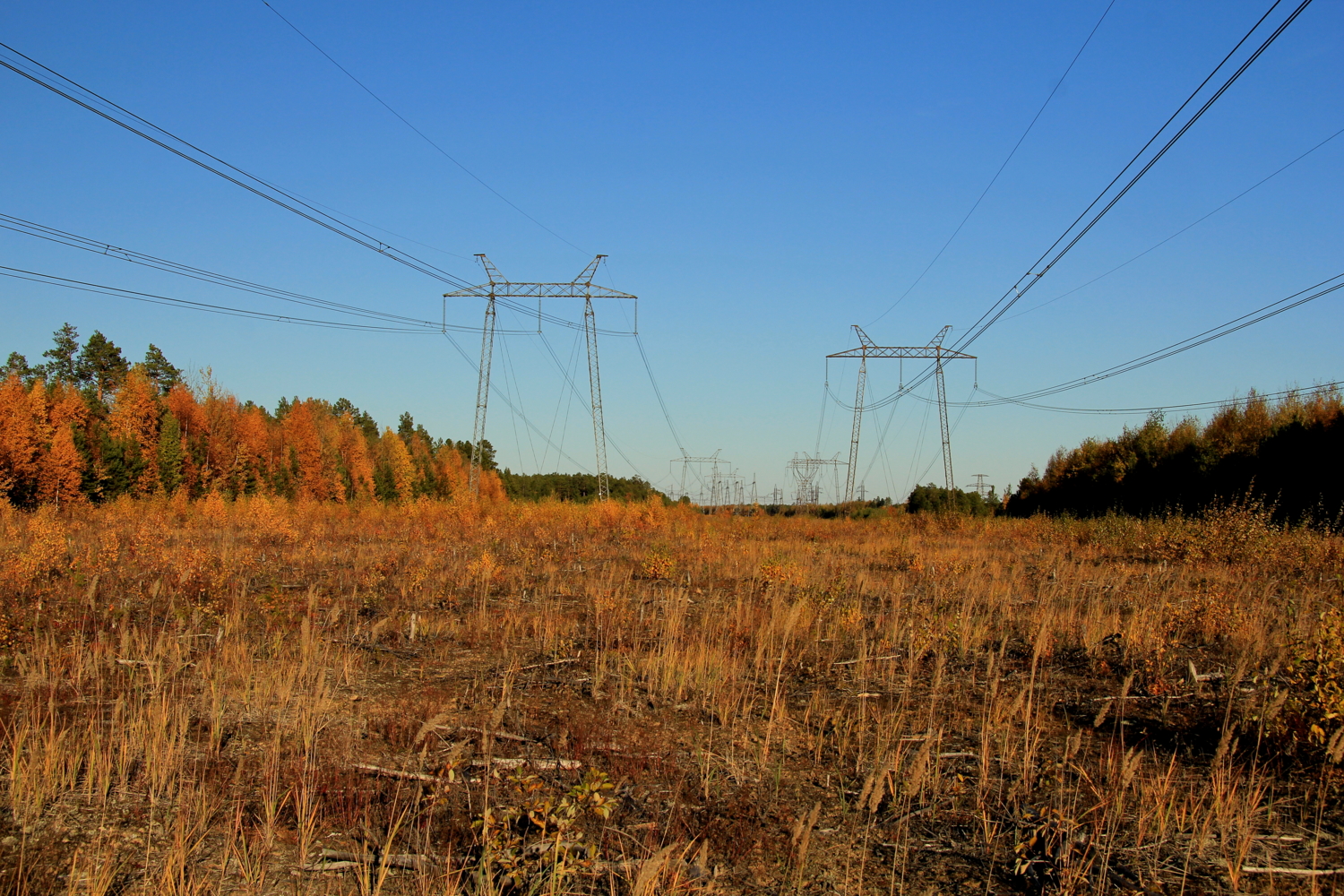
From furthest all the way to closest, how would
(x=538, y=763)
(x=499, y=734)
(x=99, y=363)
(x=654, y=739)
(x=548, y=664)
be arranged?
(x=99, y=363), (x=548, y=664), (x=654, y=739), (x=499, y=734), (x=538, y=763)

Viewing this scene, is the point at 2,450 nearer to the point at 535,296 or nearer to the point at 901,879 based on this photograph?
the point at 535,296

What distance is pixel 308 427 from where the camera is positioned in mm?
60719

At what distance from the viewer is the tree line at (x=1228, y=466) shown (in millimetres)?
23438

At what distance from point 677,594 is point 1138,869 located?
7137 mm

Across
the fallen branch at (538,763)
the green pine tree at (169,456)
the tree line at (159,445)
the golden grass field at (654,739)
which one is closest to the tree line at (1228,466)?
the golden grass field at (654,739)

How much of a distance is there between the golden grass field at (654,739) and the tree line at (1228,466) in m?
11.5

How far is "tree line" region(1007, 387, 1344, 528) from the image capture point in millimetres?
23438

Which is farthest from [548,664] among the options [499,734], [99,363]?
[99,363]

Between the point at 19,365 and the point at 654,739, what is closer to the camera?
the point at 654,739

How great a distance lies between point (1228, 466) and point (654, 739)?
110 ft

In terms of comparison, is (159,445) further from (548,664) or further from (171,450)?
(548,664)

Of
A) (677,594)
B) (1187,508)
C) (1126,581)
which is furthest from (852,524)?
(677,594)

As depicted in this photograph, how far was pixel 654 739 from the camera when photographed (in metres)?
4.87

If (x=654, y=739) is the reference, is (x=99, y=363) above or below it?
above
